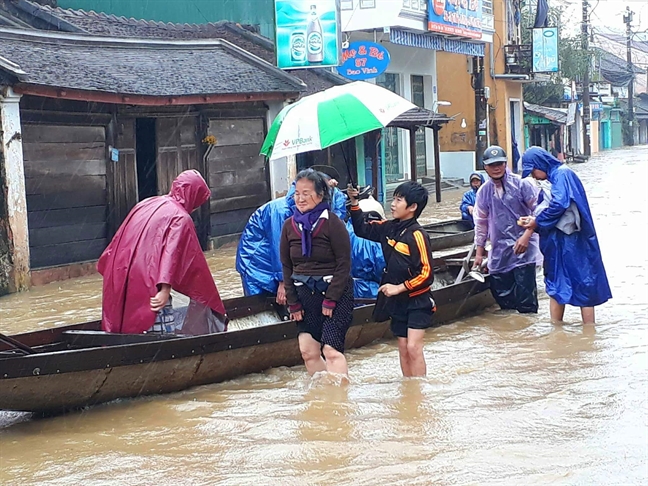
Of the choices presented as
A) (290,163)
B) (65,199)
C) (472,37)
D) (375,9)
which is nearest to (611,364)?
(65,199)

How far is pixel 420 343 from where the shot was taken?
22.5ft

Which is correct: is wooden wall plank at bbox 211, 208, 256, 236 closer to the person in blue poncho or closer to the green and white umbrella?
the person in blue poncho

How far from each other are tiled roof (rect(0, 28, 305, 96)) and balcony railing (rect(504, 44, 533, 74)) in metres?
19.2

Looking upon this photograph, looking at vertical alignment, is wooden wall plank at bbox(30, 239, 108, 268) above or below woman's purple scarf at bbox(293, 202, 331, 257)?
below

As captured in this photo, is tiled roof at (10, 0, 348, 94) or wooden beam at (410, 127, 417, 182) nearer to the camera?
tiled roof at (10, 0, 348, 94)

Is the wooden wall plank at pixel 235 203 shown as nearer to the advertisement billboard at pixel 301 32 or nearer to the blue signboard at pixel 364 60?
the advertisement billboard at pixel 301 32

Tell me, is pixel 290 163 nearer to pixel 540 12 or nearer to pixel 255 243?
pixel 255 243

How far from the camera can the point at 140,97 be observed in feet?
45.5

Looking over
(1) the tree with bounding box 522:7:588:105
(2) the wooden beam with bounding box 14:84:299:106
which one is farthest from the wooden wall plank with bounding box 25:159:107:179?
(1) the tree with bounding box 522:7:588:105

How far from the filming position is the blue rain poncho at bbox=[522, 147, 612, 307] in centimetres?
874

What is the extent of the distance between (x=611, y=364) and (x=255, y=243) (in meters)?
3.17

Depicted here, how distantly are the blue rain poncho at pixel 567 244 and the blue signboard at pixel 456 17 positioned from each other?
17.0 metres

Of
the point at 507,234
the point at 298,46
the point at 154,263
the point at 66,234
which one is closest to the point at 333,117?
the point at 154,263

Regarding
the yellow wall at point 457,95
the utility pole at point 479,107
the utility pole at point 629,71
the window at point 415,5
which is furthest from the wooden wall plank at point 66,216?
the utility pole at point 629,71
